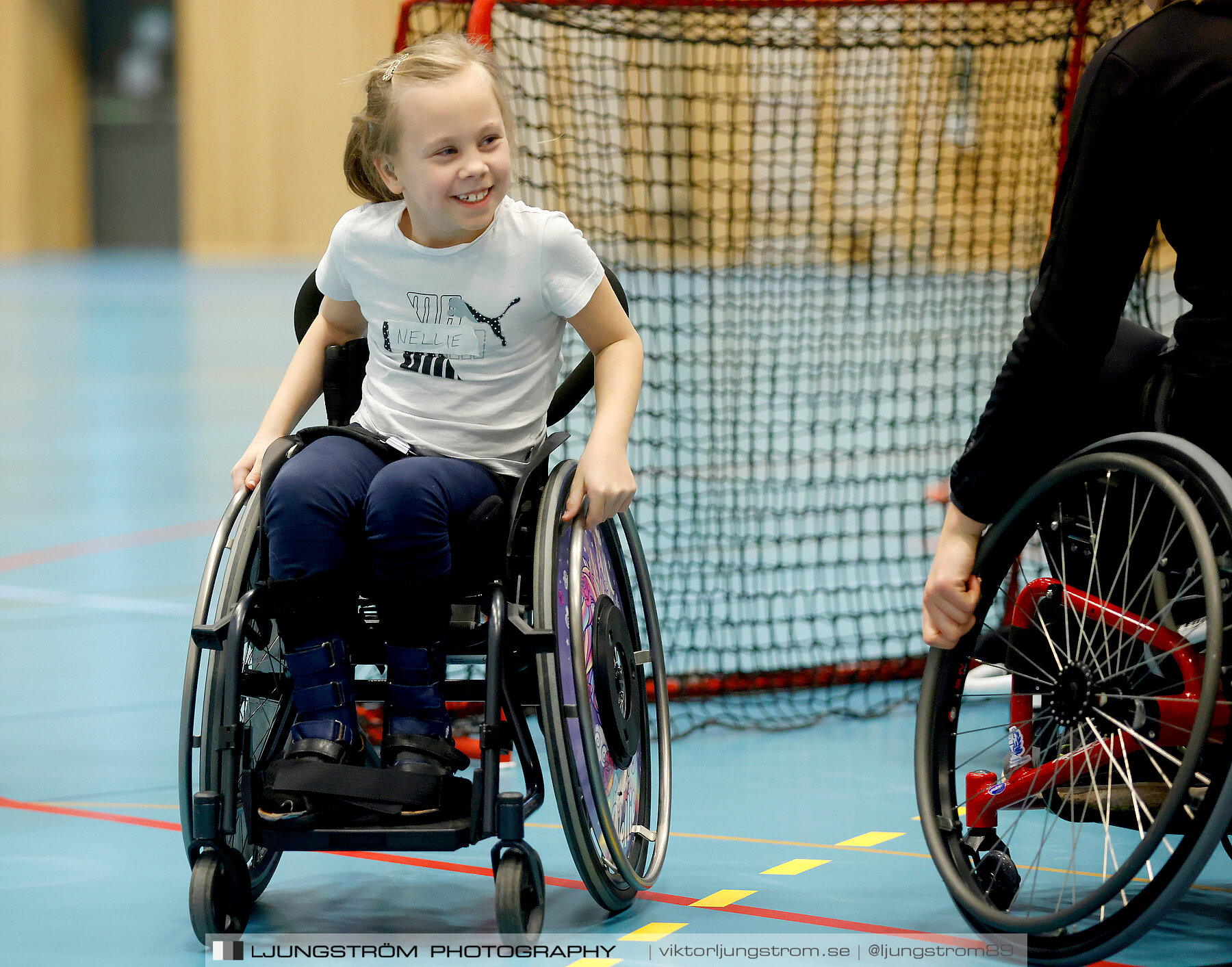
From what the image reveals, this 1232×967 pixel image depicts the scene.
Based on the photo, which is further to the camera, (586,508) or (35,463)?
(35,463)

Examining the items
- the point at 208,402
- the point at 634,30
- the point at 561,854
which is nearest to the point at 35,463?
the point at 208,402

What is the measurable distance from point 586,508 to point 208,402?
585cm

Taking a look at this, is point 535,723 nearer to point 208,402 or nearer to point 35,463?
point 35,463

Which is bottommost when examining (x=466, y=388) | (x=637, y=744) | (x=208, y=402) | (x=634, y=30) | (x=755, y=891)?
(x=208, y=402)

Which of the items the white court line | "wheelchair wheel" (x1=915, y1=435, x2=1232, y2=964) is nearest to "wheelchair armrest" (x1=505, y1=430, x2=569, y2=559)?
"wheelchair wheel" (x1=915, y1=435, x2=1232, y2=964)

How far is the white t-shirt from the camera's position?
1.94 metres

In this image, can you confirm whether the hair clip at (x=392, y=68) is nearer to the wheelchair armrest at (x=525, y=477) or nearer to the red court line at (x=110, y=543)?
the wheelchair armrest at (x=525, y=477)

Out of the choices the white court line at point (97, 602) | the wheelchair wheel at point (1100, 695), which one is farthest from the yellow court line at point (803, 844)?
the white court line at point (97, 602)

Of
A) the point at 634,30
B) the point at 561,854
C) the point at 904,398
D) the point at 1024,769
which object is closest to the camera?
the point at 1024,769

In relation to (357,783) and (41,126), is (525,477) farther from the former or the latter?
(41,126)

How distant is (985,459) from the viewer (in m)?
1.72

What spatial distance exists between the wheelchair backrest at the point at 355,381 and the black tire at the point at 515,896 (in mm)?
585

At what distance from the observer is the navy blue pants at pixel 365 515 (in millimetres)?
1761

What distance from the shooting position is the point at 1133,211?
5.26 feet
